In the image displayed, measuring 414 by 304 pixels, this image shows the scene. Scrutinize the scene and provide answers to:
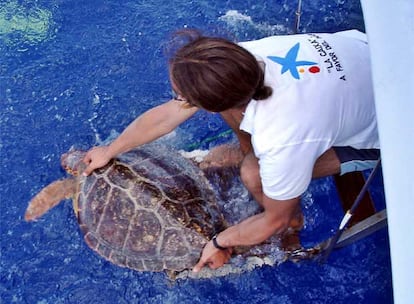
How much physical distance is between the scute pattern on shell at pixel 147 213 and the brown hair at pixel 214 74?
1.91 feet

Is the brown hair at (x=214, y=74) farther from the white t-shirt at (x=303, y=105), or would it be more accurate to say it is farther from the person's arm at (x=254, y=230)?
the person's arm at (x=254, y=230)

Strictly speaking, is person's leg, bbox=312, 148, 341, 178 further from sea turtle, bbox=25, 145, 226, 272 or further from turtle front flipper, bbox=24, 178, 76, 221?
turtle front flipper, bbox=24, 178, 76, 221

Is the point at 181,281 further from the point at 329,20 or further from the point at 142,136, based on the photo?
the point at 329,20

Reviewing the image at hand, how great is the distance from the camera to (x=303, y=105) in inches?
57.3

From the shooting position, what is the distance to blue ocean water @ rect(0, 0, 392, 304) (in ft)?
6.87

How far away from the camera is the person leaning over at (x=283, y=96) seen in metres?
1.34

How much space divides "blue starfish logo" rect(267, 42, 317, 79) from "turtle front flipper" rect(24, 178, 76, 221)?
100cm

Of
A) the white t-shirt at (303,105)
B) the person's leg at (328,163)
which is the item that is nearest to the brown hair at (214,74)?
the white t-shirt at (303,105)

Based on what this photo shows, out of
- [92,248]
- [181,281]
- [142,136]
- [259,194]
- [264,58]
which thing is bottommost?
[181,281]

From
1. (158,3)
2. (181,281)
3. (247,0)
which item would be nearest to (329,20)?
(247,0)

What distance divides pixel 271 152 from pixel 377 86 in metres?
0.34

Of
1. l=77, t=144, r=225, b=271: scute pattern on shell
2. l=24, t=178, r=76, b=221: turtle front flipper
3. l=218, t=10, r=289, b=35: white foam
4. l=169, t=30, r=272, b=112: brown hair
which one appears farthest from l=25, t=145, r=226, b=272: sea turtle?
l=218, t=10, r=289, b=35: white foam

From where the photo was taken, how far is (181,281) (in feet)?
6.86

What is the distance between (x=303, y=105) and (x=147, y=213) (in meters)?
0.67
